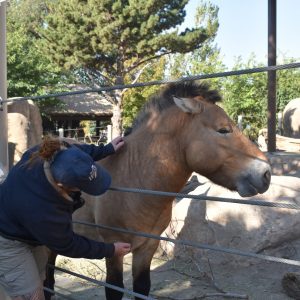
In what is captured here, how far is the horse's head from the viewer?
2.56 metres

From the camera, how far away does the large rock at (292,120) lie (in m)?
17.0

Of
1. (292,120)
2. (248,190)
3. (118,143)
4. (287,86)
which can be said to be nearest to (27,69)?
(287,86)

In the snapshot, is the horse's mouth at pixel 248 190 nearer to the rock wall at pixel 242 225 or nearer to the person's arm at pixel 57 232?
the person's arm at pixel 57 232

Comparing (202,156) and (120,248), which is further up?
(202,156)

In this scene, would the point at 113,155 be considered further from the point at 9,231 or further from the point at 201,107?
the point at 9,231

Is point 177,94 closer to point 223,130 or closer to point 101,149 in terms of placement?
point 223,130

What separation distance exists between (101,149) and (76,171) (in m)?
1.07

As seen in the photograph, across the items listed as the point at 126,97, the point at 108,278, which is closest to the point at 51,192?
the point at 108,278

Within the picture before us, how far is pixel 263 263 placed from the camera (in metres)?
5.25

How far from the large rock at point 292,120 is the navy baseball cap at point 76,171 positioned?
1608 cm

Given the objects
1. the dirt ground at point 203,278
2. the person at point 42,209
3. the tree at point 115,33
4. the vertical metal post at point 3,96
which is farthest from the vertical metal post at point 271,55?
the tree at point 115,33

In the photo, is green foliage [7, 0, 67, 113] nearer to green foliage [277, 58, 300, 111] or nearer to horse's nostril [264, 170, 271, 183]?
green foliage [277, 58, 300, 111]

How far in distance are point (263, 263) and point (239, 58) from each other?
2111cm

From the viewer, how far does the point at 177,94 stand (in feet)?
10.0
